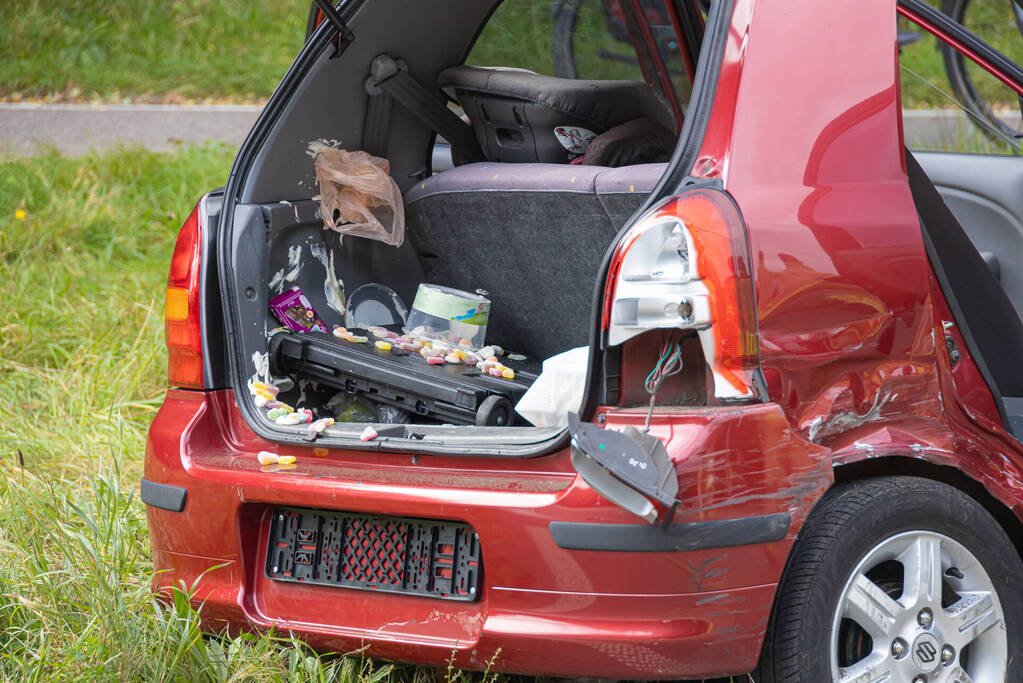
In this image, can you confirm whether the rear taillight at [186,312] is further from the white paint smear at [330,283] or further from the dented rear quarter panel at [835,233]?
the dented rear quarter panel at [835,233]

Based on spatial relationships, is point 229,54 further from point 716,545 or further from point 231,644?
point 716,545

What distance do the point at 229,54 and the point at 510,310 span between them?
6711mm

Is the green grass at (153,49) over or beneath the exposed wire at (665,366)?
beneath

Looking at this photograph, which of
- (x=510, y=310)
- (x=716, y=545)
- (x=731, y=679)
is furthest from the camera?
(x=510, y=310)

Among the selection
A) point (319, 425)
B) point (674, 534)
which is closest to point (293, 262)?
point (319, 425)

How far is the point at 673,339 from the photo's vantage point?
74.2 inches

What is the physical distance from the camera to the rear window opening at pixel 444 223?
2412mm

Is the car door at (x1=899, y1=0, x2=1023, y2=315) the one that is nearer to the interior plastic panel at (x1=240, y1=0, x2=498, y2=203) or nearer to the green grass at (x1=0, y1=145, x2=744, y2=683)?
the interior plastic panel at (x1=240, y1=0, x2=498, y2=203)

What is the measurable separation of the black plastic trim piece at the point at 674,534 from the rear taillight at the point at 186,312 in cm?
96

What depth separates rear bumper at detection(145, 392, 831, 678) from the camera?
1812 mm

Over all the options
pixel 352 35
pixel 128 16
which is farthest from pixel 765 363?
pixel 128 16

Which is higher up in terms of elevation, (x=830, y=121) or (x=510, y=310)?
(x=830, y=121)

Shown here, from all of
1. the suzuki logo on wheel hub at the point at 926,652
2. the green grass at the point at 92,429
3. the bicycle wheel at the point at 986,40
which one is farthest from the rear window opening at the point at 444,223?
the bicycle wheel at the point at 986,40

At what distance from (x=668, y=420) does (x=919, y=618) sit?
2.10ft
